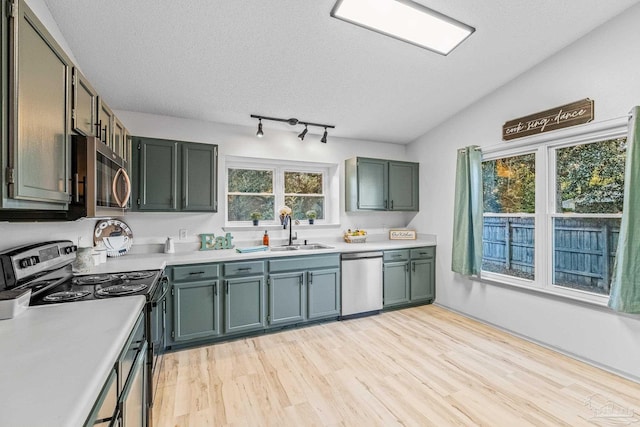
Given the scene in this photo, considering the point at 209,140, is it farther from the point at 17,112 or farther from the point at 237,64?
the point at 17,112

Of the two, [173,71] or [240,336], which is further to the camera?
[240,336]

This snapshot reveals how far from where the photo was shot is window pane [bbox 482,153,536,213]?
3160 mm

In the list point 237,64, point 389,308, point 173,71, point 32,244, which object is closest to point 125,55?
point 173,71

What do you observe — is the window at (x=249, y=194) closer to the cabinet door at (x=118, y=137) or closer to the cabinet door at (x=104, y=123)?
the cabinet door at (x=118, y=137)

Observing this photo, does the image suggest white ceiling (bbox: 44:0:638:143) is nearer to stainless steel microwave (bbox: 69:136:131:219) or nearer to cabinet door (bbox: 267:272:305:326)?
stainless steel microwave (bbox: 69:136:131:219)

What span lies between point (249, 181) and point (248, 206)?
0.33 meters

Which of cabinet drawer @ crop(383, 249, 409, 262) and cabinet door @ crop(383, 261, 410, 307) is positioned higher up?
cabinet drawer @ crop(383, 249, 409, 262)

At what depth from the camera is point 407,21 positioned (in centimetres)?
232

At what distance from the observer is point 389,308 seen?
3.91 meters

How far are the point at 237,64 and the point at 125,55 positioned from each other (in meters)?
0.86

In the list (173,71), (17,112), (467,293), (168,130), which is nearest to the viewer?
(17,112)

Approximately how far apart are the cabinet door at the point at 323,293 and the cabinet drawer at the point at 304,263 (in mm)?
69

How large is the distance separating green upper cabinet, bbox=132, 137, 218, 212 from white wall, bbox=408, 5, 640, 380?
299 centimetres

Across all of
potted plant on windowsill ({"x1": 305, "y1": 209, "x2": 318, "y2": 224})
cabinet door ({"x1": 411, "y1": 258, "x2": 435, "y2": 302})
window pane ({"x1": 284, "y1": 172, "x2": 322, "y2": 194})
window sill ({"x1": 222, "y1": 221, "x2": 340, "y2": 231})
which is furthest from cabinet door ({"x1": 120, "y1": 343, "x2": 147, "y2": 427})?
cabinet door ({"x1": 411, "y1": 258, "x2": 435, "y2": 302})
